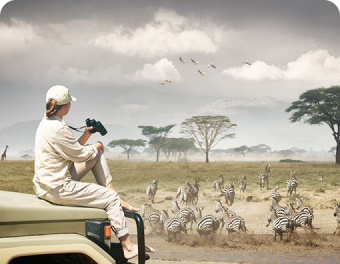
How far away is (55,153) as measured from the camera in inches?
72.3

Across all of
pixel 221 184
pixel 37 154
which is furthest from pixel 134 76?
pixel 37 154

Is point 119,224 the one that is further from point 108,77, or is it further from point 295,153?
point 295,153

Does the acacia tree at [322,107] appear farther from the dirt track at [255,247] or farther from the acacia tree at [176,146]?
the dirt track at [255,247]

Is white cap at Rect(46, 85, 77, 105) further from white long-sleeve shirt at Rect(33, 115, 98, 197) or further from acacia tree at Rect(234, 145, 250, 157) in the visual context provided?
acacia tree at Rect(234, 145, 250, 157)

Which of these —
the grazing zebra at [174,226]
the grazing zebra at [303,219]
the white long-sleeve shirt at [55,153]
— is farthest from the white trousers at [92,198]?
the grazing zebra at [303,219]

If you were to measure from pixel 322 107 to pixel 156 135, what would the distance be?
9.93 metres

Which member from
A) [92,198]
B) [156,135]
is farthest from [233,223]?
[156,135]

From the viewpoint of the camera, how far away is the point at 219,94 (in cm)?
1670

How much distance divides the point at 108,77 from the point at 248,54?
567 centimetres

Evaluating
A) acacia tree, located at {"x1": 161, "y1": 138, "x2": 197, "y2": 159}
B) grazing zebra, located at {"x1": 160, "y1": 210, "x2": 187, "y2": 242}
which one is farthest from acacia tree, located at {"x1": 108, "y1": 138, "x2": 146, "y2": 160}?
grazing zebra, located at {"x1": 160, "y1": 210, "x2": 187, "y2": 242}

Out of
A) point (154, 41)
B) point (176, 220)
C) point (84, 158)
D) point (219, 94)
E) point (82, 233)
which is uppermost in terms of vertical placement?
point (154, 41)

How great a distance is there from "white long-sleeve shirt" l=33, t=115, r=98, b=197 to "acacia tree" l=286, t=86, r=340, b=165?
1292 centimetres

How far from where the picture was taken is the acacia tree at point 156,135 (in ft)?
72.1

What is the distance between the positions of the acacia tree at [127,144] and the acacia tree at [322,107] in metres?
10.9
